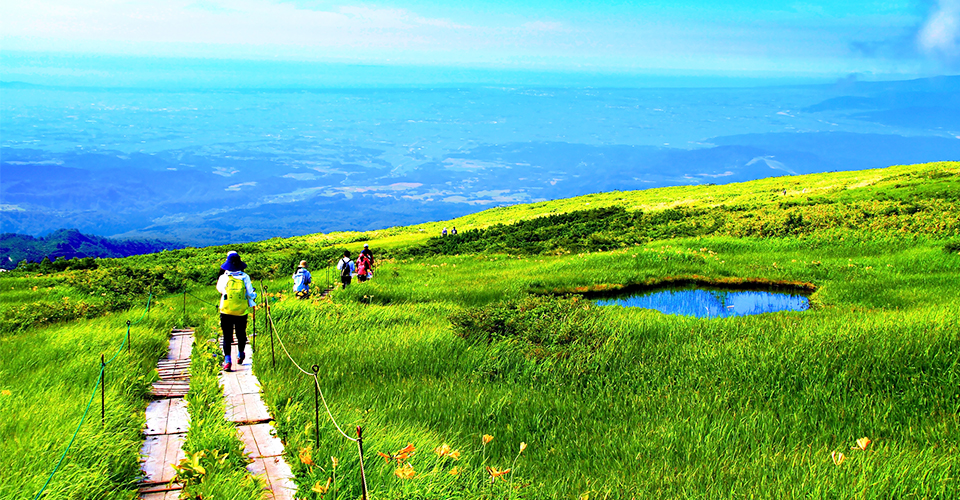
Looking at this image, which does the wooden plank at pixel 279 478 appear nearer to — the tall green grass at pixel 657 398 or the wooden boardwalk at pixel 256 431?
the wooden boardwalk at pixel 256 431

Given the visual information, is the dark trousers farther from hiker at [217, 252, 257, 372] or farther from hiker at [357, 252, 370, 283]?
hiker at [357, 252, 370, 283]

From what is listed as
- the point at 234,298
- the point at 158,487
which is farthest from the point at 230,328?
the point at 158,487

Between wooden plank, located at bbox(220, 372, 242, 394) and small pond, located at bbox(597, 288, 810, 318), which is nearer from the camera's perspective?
wooden plank, located at bbox(220, 372, 242, 394)

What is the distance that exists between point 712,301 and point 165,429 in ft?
57.7

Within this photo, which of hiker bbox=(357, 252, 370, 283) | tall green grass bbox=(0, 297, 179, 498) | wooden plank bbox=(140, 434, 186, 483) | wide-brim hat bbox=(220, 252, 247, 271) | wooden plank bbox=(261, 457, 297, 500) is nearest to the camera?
Answer: tall green grass bbox=(0, 297, 179, 498)

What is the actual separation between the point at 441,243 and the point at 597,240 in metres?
9.97

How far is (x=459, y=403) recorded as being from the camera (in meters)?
10.8

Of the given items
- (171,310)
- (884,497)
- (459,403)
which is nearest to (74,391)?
(459,403)

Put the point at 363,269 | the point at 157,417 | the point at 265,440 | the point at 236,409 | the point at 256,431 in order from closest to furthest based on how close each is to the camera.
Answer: the point at 265,440
the point at 256,431
the point at 157,417
the point at 236,409
the point at 363,269

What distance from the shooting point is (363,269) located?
79.8ft

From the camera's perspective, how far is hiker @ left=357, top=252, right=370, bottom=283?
24.2 metres

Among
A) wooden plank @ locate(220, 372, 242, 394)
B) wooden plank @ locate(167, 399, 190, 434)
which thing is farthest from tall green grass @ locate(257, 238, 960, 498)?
wooden plank @ locate(167, 399, 190, 434)

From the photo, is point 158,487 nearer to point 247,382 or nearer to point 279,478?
point 279,478

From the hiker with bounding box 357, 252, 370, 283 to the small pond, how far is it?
906 centimetres
